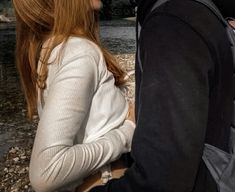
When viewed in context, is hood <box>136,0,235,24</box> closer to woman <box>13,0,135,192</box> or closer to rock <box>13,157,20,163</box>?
woman <box>13,0,135,192</box>

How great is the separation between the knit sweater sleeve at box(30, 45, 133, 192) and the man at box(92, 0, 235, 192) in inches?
12.7

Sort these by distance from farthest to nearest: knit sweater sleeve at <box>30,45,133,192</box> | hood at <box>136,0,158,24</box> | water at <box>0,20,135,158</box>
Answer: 1. water at <box>0,20,135,158</box>
2. knit sweater sleeve at <box>30,45,133,192</box>
3. hood at <box>136,0,158,24</box>

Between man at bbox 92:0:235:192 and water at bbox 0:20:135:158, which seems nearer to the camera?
man at bbox 92:0:235:192

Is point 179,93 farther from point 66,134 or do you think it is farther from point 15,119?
point 15,119

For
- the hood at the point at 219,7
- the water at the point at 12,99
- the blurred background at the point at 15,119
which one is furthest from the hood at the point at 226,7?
the water at the point at 12,99

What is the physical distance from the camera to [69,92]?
1272 mm

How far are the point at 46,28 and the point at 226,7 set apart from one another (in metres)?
0.74

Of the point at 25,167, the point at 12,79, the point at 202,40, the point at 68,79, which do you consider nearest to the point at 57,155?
the point at 68,79

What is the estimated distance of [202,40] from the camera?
37.3 inches

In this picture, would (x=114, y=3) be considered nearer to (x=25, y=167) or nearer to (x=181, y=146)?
(x=25, y=167)

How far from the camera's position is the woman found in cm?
126

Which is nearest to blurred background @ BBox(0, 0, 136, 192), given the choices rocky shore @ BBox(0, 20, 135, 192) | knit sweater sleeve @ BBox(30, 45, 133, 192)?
rocky shore @ BBox(0, 20, 135, 192)

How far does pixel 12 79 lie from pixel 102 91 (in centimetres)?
517

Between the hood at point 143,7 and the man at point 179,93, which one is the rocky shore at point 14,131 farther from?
the man at point 179,93
